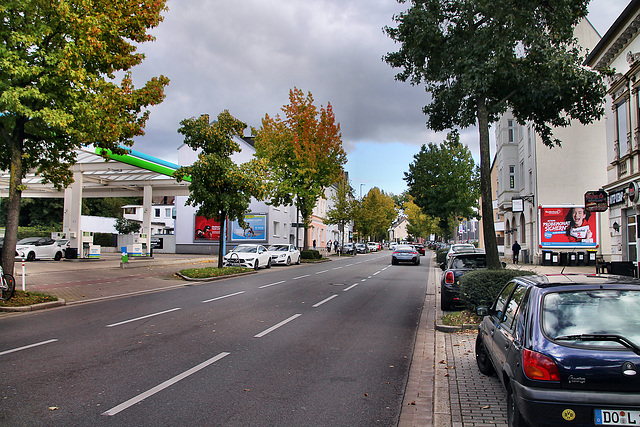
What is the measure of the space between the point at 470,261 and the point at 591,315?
856cm

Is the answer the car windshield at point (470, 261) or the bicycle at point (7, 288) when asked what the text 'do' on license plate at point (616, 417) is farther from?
the bicycle at point (7, 288)

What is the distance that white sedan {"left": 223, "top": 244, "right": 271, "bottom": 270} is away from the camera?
26.6m

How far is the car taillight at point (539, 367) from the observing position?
3402 millimetres

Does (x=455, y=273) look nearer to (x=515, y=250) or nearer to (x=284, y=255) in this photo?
(x=284, y=255)

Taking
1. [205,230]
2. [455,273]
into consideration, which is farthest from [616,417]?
[205,230]

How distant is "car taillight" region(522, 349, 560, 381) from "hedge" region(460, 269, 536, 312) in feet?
17.9

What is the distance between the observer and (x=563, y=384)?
11.1ft

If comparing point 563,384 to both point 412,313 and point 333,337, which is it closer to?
point 333,337

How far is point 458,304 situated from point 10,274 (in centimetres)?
1151

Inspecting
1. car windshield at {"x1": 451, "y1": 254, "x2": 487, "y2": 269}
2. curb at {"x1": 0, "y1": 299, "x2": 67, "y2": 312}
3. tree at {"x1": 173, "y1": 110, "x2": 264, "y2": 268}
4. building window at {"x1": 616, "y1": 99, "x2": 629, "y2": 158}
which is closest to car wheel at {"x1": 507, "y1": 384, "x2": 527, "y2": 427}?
car windshield at {"x1": 451, "y1": 254, "x2": 487, "y2": 269}

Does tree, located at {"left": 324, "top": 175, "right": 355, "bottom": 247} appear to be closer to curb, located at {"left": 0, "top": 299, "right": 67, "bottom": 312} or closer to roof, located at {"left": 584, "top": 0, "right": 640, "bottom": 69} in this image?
roof, located at {"left": 584, "top": 0, "right": 640, "bottom": 69}

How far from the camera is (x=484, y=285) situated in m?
8.98

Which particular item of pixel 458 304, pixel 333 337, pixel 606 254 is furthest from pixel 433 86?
pixel 606 254

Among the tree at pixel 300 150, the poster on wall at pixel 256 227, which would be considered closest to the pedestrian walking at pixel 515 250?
the tree at pixel 300 150
